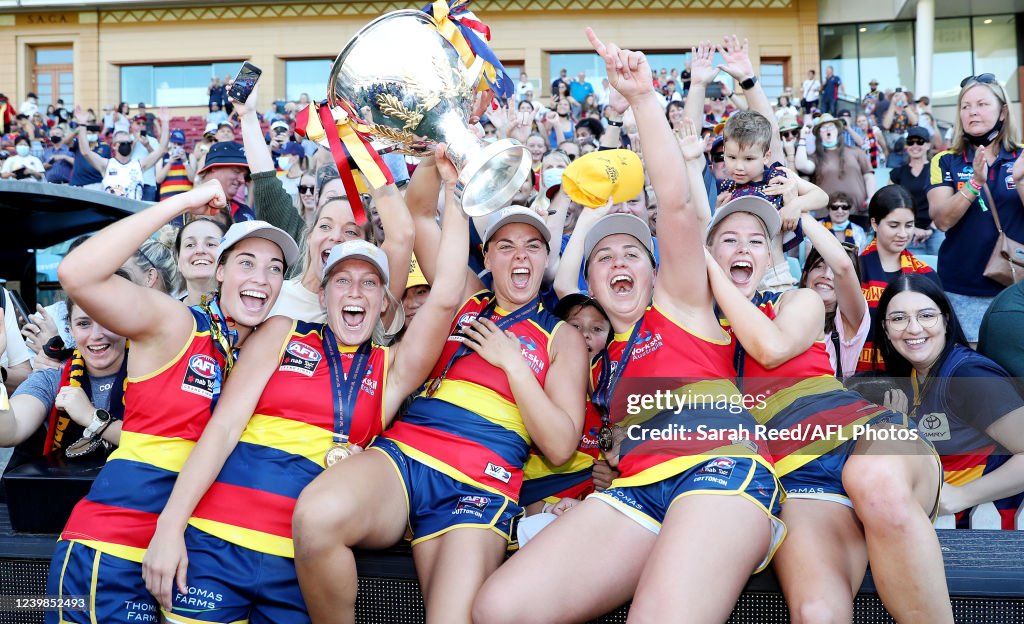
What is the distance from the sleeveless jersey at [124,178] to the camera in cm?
1052

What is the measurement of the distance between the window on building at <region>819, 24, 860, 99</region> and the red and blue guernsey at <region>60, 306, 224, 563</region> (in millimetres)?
23144

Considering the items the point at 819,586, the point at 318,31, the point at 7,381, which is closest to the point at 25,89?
the point at 318,31

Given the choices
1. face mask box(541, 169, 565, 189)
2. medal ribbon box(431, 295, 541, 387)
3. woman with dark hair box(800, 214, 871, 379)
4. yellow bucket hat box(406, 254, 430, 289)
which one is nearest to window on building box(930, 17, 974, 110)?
face mask box(541, 169, 565, 189)

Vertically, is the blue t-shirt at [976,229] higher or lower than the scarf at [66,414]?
higher

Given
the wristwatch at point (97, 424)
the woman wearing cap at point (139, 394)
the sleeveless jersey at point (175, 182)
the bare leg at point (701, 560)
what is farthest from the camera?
the sleeveless jersey at point (175, 182)

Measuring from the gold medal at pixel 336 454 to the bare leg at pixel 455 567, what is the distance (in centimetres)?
41

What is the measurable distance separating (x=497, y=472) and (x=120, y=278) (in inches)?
56.4

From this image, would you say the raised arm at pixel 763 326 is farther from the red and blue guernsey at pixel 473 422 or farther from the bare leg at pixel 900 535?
the red and blue guernsey at pixel 473 422

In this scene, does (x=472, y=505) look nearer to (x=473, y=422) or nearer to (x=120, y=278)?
(x=473, y=422)

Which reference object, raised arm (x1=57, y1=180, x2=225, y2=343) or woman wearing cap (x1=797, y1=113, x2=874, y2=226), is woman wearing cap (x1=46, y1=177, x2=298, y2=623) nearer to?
raised arm (x1=57, y1=180, x2=225, y2=343)

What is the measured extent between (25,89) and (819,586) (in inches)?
1076

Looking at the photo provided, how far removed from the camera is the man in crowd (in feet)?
40.7

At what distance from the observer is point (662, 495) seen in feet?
9.30

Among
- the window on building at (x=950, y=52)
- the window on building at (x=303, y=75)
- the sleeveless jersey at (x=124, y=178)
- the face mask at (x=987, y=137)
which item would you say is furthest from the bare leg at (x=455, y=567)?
the window on building at (x=950, y=52)
